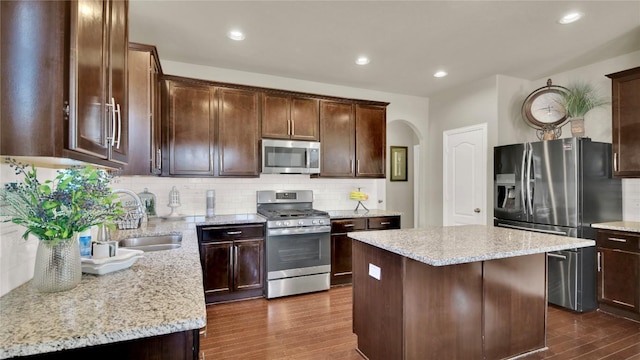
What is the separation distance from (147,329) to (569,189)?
3.89 m

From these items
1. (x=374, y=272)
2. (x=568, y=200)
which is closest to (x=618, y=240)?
(x=568, y=200)

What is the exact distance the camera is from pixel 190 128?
3.63 meters

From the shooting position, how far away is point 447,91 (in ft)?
16.3

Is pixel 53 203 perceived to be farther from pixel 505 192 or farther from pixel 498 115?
pixel 498 115

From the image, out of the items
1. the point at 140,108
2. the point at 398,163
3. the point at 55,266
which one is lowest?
the point at 55,266

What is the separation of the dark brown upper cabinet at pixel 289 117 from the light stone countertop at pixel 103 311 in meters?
2.70

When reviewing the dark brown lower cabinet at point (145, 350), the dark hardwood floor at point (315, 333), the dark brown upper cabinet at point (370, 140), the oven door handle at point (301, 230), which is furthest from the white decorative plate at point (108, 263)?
the dark brown upper cabinet at point (370, 140)

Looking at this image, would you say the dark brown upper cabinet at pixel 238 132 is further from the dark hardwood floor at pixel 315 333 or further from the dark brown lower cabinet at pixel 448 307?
the dark brown lower cabinet at pixel 448 307

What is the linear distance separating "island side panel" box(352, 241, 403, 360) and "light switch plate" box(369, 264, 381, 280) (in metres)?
0.02

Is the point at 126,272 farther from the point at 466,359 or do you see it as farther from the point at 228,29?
the point at 228,29

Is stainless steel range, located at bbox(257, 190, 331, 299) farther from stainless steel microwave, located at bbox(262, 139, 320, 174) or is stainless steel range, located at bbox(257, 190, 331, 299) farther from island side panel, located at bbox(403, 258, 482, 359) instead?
island side panel, located at bbox(403, 258, 482, 359)

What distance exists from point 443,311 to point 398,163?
5148 mm

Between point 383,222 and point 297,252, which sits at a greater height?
point 383,222

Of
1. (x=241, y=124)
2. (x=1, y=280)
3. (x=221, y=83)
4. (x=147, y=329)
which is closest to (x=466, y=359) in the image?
(x=147, y=329)
